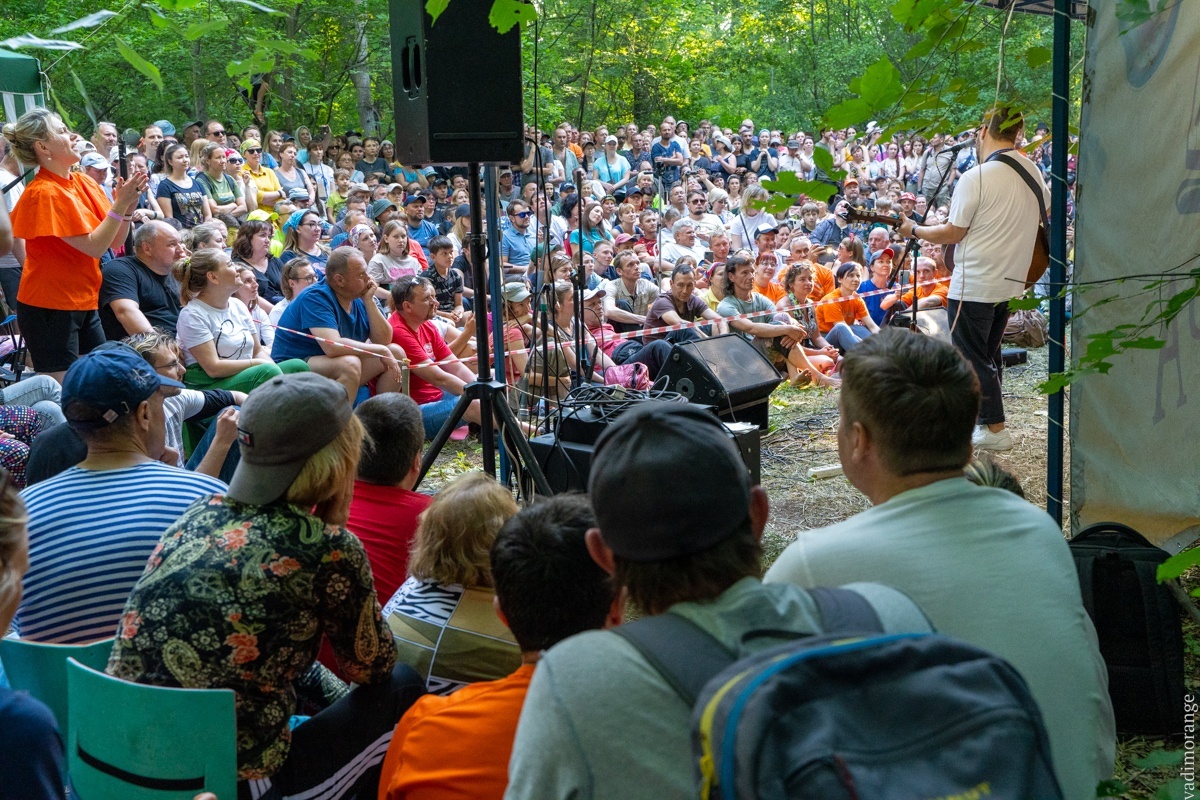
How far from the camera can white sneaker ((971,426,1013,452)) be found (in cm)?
513

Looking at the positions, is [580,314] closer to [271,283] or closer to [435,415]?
[435,415]

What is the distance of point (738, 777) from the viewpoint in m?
0.88

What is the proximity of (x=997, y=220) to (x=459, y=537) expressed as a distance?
3.54m

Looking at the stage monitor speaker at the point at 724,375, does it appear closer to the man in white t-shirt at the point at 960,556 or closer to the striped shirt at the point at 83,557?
the striped shirt at the point at 83,557

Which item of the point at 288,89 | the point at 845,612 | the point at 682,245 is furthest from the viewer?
the point at 288,89

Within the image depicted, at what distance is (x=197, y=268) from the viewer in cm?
484

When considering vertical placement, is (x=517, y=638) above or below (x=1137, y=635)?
above

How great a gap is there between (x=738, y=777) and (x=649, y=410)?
462mm

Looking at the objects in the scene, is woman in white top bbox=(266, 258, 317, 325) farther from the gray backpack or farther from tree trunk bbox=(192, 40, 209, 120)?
tree trunk bbox=(192, 40, 209, 120)

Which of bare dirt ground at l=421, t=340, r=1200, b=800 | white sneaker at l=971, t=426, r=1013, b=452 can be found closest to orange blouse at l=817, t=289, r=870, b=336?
bare dirt ground at l=421, t=340, r=1200, b=800

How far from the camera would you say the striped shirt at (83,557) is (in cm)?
217

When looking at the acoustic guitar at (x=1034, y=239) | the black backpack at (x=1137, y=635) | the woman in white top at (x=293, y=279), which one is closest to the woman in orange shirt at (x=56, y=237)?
the woman in white top at (x=293, y=279)

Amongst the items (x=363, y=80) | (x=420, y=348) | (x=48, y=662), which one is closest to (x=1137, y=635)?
(x=48, y=662)

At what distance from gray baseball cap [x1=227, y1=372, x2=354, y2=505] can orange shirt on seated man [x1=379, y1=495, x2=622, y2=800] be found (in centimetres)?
52
